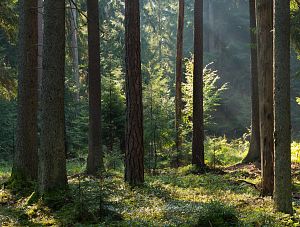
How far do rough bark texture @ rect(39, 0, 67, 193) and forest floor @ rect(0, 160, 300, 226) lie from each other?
0.45 m

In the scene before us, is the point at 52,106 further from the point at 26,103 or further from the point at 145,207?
the point at 145,207

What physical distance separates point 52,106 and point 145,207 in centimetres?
298

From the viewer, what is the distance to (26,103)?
10992 millimetres

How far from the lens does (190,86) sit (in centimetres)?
1906

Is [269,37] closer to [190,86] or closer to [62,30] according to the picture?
[62,30]

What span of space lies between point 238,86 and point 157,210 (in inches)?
1572

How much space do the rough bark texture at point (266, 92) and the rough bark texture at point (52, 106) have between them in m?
4.59

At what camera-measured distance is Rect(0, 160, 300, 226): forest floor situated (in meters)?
6.65

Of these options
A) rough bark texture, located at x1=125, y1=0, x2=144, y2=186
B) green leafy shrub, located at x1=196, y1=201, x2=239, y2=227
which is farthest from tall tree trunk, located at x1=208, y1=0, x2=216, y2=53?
green leafy shrub, located at x1=196, y1=201, x2=239, y2=227

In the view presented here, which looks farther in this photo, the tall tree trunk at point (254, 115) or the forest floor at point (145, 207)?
the tall tree trunk at point (254, 115)

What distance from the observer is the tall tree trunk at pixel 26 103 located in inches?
431

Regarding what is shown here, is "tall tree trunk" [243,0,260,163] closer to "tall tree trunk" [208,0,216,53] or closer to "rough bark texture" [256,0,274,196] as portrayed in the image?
"rough bark texture" [256,0,274,196]

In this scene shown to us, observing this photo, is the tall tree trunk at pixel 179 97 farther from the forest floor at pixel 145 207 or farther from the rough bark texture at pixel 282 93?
the rough bark texture at pixel 282 93

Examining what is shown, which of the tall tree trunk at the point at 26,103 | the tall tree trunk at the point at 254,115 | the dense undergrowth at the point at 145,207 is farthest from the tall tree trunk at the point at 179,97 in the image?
the tall tree trunk at the point at 26,103
